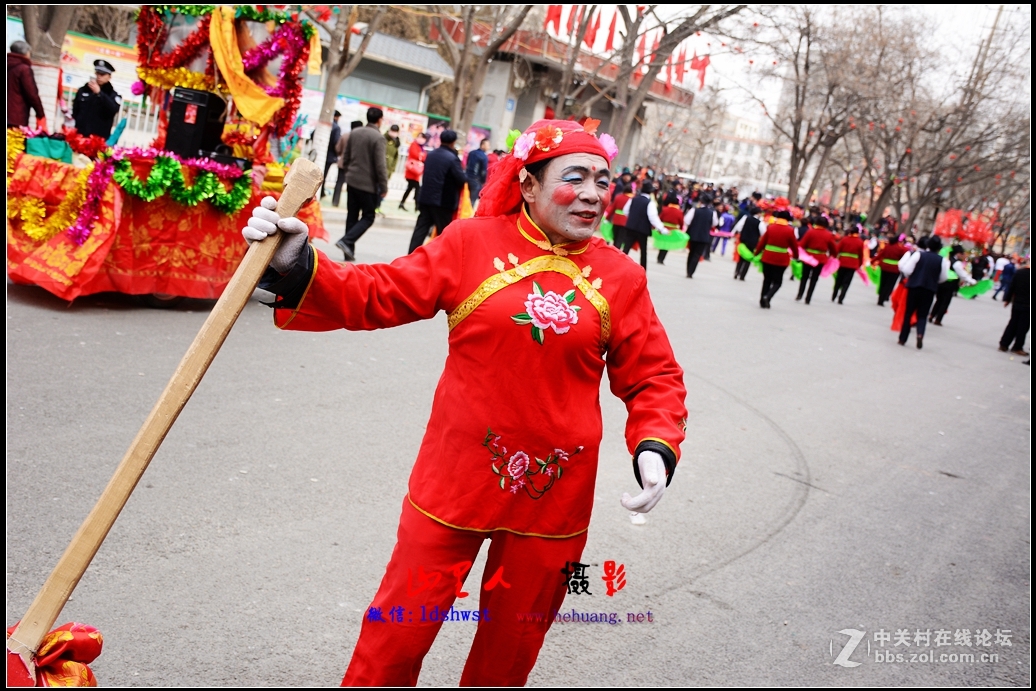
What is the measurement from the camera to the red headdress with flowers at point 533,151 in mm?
2613

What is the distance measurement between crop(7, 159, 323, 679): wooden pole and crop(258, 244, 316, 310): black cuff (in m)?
0.10

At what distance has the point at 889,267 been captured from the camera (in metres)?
19.8

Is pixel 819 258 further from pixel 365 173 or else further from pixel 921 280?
pixel 365 173

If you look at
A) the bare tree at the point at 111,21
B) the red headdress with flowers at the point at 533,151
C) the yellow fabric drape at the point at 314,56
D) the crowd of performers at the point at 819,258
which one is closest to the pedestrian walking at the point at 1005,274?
the crowd of performers at the point at 819,258

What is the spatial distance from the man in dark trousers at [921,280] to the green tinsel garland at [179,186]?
33.1ft

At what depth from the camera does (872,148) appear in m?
42.2

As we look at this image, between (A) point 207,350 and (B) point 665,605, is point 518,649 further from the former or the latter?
(B) point 665,605

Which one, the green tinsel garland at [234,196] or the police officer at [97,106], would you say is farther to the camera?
the police officer at [97,106]

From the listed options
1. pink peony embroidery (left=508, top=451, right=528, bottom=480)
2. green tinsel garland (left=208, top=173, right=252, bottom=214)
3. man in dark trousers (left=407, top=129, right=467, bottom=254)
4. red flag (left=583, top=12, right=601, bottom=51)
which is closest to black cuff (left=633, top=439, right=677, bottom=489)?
pink peony embroidery (left=508, top=451, right=528, bottom=480)

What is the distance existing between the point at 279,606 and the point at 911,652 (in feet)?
8.77

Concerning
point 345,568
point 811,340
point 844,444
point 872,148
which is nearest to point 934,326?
point 811,340

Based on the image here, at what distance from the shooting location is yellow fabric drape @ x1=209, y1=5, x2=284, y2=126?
8.38m

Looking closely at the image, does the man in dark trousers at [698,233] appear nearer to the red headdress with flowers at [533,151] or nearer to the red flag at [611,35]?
the red flag at [611,35]

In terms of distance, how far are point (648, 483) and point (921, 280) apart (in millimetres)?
12903
